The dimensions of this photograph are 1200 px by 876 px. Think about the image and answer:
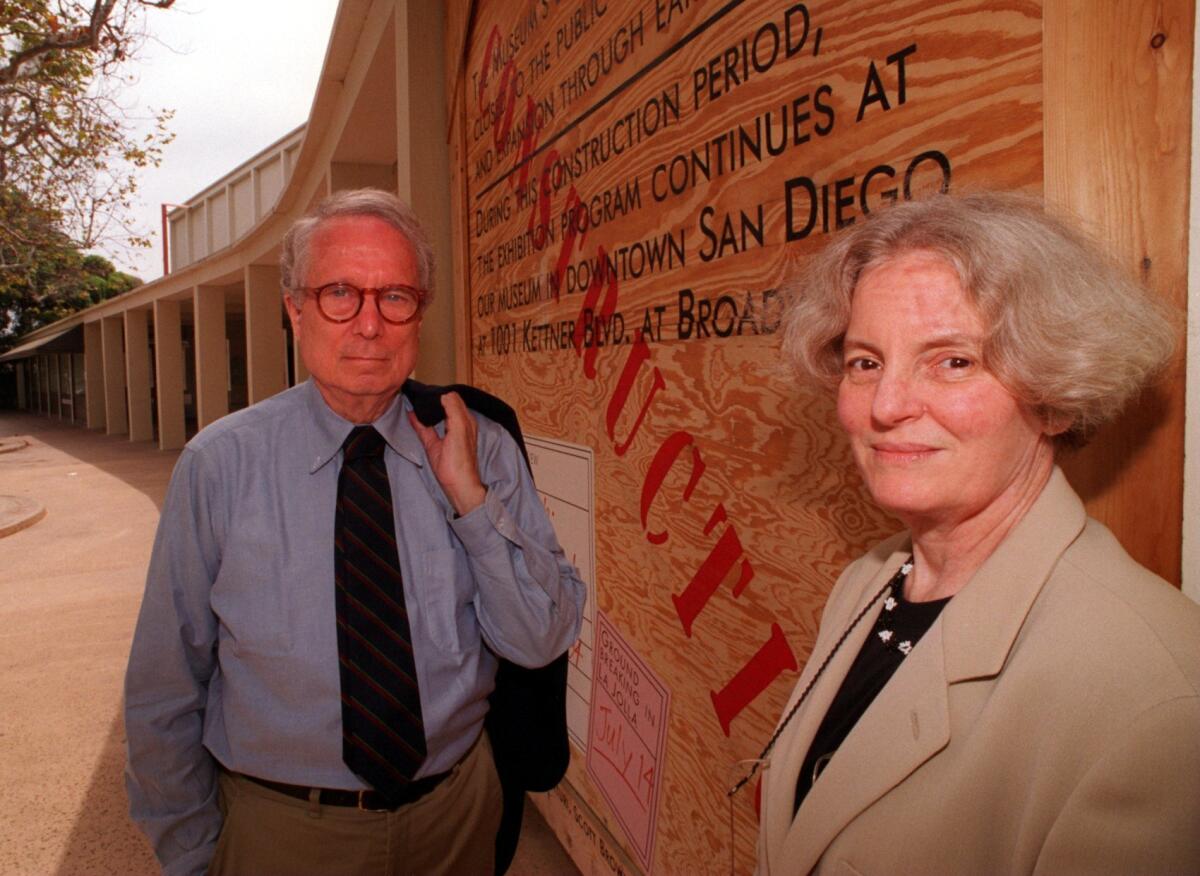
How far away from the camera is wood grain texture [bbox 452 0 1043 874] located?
1.53 meters

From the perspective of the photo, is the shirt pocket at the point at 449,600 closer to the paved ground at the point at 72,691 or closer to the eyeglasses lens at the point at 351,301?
the eyeglasses lens at the point at 351,301

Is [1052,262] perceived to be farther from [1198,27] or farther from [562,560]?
[562,560]

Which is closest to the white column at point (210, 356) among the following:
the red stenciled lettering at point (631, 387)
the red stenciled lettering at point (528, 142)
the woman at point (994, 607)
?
the red stenciled lettering at point (528, 142)

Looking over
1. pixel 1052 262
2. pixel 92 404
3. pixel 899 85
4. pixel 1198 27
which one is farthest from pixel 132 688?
pixel 92 404

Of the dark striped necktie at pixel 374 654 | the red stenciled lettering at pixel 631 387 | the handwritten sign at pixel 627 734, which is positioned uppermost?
the red stenciled lettering at pixel 631 387

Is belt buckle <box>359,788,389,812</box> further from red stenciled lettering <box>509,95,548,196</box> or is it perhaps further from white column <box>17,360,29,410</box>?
white column <box>17,360,29,410</box>

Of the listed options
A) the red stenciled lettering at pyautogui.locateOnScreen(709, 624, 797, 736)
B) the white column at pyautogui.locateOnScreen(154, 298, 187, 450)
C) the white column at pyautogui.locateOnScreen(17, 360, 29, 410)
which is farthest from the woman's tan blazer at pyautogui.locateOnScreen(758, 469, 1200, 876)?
the white column at pyautogui.locateOnScreen(17, 360, 29, 410)

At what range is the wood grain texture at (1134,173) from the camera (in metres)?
1.18

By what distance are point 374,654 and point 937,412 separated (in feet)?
4.09

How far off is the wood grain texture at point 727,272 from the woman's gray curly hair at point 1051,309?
180 millimetres

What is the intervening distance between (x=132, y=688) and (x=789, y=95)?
1996mm

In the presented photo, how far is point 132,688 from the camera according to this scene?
68.9 inches

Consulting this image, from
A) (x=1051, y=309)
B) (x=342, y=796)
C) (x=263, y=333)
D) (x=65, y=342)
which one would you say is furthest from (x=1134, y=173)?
(x=65, y=342)

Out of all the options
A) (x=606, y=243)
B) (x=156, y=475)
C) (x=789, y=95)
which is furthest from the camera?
(x=156, y=475)
